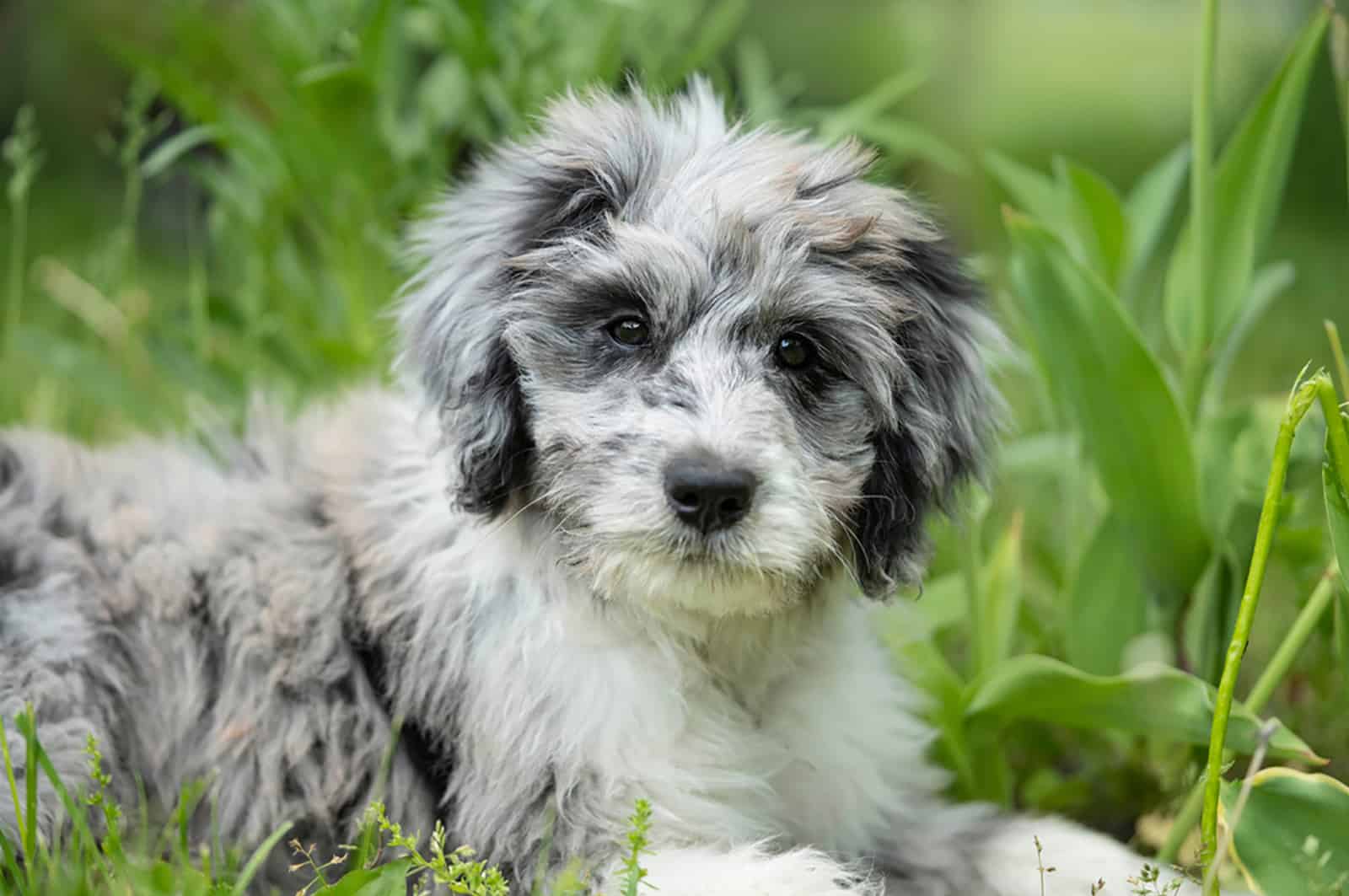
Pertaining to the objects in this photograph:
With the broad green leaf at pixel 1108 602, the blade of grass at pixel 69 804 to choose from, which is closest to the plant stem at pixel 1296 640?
the broad green leaf at pixel 1108 602

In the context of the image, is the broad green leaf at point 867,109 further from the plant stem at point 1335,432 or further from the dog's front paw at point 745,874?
the dog's front paw at point 745,874

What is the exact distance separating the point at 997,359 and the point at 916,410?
55 cm

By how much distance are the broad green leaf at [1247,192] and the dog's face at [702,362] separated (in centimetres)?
85

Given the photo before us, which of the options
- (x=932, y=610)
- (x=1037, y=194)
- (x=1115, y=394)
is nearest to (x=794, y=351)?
(x=1115, y=394)

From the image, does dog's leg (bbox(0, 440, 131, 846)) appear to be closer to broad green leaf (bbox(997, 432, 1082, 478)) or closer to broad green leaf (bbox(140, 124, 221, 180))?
broad green leaf (bbox(140, 124, 221, 180))

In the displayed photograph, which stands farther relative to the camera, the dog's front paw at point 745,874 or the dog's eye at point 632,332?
the dog's eye at point 632,332

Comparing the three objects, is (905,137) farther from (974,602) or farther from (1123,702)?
(1123,702)

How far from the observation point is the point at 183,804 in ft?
10.0

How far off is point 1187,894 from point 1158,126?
A: 867cm

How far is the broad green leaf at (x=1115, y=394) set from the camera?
11.7ft

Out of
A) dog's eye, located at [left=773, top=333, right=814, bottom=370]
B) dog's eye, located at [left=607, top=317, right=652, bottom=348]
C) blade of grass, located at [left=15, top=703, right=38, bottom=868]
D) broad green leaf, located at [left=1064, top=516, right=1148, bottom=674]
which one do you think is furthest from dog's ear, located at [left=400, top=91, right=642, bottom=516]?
broad green leaf, located at [left=1064, top=516, right=1148, bottom=674]

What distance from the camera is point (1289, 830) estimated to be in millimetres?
2875

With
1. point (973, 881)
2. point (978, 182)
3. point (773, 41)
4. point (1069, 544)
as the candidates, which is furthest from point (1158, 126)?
point (973, 881)

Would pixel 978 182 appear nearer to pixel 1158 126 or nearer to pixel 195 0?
pixel 1158 126
